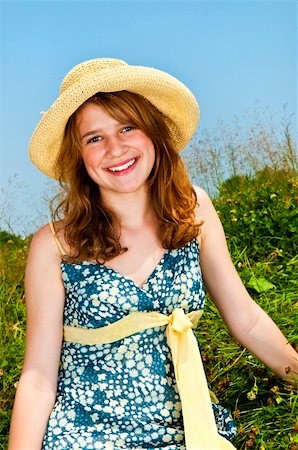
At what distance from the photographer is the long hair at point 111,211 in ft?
10.5

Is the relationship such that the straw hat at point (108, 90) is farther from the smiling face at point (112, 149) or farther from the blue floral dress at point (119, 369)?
the blue floral dress at point (119, 369)

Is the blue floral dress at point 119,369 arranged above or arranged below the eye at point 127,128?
below

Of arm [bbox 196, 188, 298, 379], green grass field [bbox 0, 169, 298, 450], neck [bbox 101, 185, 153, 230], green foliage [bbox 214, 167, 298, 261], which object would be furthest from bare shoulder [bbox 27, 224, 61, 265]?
green foliage [bbox 214, 167, 298, 261]

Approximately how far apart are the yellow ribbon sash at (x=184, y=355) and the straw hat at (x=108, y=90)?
2.30 feet

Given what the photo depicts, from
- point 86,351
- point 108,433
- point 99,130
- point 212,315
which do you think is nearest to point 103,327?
point 86,351

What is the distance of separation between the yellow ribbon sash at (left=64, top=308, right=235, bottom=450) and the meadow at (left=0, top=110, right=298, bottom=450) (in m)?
0.36

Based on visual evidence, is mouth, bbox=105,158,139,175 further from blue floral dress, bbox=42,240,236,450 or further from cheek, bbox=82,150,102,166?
blue floral dress, bbox=42,240,236,450

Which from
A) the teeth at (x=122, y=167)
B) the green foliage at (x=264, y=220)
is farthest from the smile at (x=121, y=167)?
the green foliage at (x=264, y=220)

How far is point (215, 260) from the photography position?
3.38 meters

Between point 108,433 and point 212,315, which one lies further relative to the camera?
point 212,315

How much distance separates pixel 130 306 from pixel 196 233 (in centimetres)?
41

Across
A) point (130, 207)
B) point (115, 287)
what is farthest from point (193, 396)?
point (130, 207)

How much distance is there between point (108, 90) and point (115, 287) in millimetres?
696

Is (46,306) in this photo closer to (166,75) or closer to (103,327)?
(103,327)
